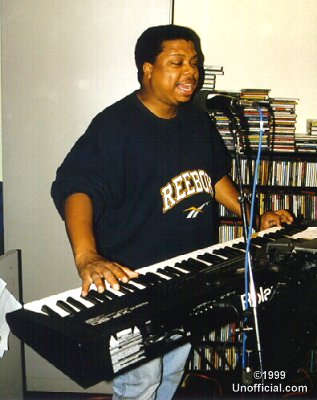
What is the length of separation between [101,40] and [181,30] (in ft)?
2.32

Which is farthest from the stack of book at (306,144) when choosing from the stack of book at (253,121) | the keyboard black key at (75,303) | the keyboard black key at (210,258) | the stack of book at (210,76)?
the keyboard black key at (75,303)

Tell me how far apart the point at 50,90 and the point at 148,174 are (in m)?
1.05

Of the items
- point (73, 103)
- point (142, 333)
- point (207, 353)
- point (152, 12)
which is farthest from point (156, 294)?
point (207, 353)

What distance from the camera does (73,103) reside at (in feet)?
7.94

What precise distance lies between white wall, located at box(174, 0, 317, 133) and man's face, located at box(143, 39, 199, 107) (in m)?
1.56

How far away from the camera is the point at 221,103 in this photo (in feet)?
4.31

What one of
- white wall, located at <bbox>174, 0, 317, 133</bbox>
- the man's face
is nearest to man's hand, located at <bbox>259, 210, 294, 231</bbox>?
the man's face

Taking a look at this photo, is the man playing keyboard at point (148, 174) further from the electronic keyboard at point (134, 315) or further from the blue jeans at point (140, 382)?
the electronic keyboard at point (134, 315)

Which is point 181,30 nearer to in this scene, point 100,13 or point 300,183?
point 100,13

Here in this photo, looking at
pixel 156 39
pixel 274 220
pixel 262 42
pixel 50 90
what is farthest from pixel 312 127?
pixel 50 90

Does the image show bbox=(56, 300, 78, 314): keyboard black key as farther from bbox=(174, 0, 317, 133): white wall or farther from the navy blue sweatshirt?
bbox=(174, 0, 317, 133): white wall

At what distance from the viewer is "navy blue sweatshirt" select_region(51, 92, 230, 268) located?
157cm

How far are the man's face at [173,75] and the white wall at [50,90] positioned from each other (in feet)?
2.13

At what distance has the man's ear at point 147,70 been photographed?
182 centimetres
